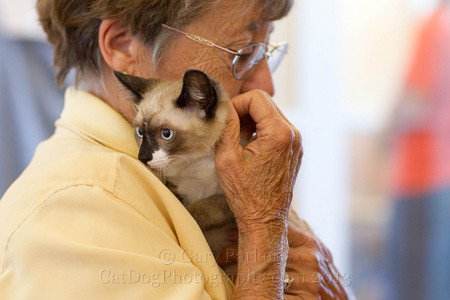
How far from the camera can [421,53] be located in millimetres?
2801

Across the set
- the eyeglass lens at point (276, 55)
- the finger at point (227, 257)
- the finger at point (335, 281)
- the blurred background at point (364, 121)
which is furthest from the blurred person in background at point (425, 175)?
the finger at point (227, 257)

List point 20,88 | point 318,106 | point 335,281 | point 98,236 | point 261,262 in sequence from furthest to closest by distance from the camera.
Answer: point 318,106 → point 20,88 → point 335,281 → point 261,262 → point 98,236

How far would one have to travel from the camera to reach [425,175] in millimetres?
2748

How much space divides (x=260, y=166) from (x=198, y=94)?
0.20 m

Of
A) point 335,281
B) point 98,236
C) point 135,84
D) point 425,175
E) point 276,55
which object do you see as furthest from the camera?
point 425,175

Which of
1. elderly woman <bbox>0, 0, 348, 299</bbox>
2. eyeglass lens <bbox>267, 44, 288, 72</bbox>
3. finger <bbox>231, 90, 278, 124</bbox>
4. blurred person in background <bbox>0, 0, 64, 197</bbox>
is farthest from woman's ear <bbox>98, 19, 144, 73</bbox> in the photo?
blurred person in background <bbox>0, 0, 64, 197</bbox>

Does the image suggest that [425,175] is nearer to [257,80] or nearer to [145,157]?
[257,80]

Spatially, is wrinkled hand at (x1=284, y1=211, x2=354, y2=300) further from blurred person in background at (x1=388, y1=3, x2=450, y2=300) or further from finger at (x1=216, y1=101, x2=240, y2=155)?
blurred person in background at (x1=388, y1=3, x2=450, y2=300)

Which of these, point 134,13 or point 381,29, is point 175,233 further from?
point 381,29

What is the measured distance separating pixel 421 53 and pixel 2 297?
264 centimetres

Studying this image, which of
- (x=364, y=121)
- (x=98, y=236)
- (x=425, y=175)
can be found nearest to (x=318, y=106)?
(x=364, y=121)

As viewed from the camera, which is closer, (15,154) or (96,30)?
(96,30)

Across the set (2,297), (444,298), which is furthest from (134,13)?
(444,298)

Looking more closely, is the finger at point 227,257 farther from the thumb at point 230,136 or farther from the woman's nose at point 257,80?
the woman's nose at point 257,80
